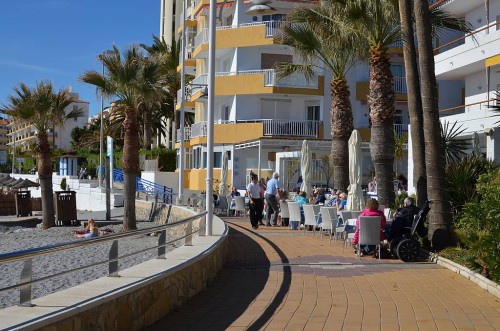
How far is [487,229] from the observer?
35.7ft

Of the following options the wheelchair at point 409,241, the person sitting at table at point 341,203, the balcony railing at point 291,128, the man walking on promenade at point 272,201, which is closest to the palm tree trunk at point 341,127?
the man walking on promenade at point 272,201

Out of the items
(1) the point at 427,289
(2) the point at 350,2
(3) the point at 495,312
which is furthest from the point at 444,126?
(3) the point at 495,312

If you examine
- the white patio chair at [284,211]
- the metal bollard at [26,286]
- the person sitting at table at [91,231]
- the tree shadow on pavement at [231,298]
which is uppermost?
the metal bollard at [26,286]

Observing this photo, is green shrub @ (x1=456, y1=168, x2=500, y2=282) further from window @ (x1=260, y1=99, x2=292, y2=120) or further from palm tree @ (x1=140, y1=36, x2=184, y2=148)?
palm tree @ (x1=140, y1=36, x2=184, y2=148)

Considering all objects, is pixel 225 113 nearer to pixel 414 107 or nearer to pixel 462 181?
pixel 414 107

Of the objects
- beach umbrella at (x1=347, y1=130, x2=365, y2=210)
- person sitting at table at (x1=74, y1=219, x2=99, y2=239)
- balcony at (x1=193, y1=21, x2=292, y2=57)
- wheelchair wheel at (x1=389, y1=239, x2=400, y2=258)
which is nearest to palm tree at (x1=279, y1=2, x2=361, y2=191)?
beach umbrella at (x1=347, y1=130, x2=365, y2=210)

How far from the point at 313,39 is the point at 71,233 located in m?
13.5

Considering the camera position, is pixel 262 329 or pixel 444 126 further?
pixel 444 126

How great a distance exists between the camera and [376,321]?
8.41 metres

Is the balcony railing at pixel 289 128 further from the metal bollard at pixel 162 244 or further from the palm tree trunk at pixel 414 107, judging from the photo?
the metal bollard at pixel 162 244

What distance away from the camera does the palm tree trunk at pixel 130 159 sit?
2720 centimetres

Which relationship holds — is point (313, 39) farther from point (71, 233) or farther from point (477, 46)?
point (71, 233)

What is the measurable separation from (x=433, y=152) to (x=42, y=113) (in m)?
22.8

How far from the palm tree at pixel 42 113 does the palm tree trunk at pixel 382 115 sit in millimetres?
17855
